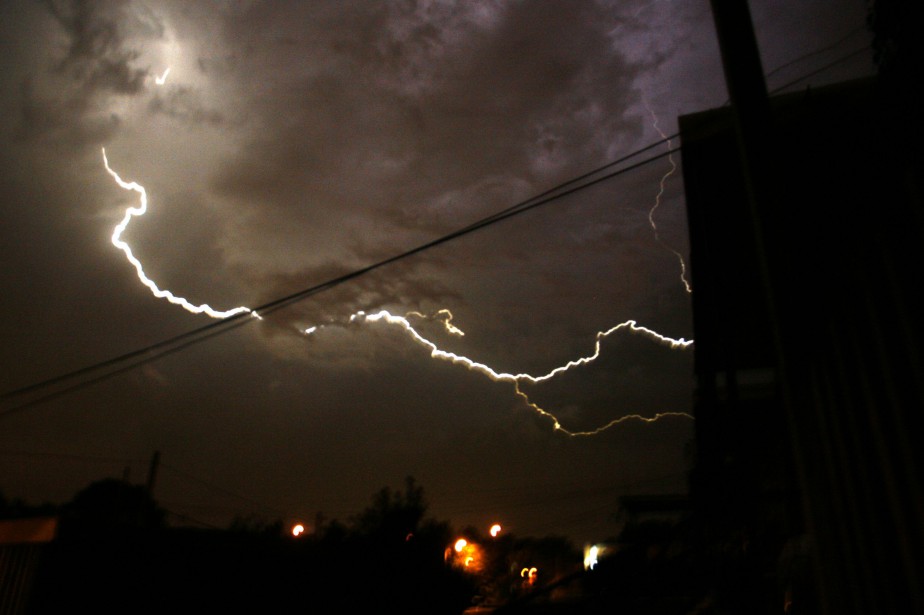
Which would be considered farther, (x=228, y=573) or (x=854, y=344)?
(x=228, y=573)

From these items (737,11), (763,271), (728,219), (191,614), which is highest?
(728,219)

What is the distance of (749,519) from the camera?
6348mm

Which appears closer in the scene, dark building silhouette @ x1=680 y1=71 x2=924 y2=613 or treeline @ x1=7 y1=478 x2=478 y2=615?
dark building silhouette @ x1=680 y1=71 x2=924 y2=613

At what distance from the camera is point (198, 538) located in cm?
1102

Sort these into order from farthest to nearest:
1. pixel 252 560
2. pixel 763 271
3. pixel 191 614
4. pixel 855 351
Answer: pixel 252 560
pixel 191 614
pixel 763 271
pixel 855 351

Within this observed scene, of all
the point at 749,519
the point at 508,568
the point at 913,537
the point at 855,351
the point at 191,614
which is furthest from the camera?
the point at 508,568

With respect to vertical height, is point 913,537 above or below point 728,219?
below

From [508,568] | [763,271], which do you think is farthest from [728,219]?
[508,568]

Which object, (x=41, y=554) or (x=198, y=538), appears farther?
(x=198, y=538)

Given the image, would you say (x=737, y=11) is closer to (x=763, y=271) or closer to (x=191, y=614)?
(x=763, y=271)

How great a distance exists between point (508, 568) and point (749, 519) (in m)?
24.6

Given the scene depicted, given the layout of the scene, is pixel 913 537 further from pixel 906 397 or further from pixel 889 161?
pixel 889 161

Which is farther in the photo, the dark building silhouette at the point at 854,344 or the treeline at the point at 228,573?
the treeline at the point at 228,573

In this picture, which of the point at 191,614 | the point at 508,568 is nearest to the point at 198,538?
the point at 191,614
